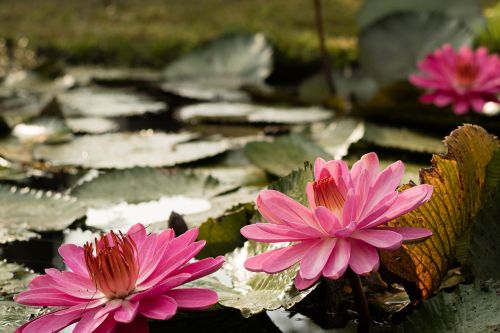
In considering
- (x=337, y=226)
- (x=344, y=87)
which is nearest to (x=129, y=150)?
(x=344, y=87)

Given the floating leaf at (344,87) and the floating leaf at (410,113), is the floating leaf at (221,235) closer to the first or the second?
the floating leaf at (410,113)

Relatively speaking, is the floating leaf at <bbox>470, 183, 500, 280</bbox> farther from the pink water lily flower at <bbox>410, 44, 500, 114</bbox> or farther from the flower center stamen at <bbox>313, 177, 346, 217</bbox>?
the pink water lily flower at <bbox>410, 44, 500, 114</bbox>

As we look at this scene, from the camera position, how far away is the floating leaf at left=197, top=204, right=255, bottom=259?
0.77m

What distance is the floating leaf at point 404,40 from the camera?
159 centimetres

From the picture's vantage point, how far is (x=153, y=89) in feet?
6.70

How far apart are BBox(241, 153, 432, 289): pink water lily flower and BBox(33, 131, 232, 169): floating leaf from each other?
637 millimetres

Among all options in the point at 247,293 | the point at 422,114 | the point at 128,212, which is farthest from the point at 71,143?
the point at 247,293

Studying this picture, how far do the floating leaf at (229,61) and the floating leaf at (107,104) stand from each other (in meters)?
0.24

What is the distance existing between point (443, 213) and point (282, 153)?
0.50m

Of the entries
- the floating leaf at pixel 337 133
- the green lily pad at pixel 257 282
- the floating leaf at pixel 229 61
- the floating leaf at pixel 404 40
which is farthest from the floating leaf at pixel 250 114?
the green lily pad at pixel 257 282

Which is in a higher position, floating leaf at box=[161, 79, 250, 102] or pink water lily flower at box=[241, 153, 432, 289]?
pink water lily flower at box=[241, 153, 432, 289]

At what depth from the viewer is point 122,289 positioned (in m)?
0.53

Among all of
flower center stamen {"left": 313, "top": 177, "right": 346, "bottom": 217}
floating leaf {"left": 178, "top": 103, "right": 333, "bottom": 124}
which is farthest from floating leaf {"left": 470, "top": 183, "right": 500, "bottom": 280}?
floating leaf {"left": 178, "top": 103, "right": 333, "bottom": 124}

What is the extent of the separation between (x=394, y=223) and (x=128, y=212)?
462 mm
